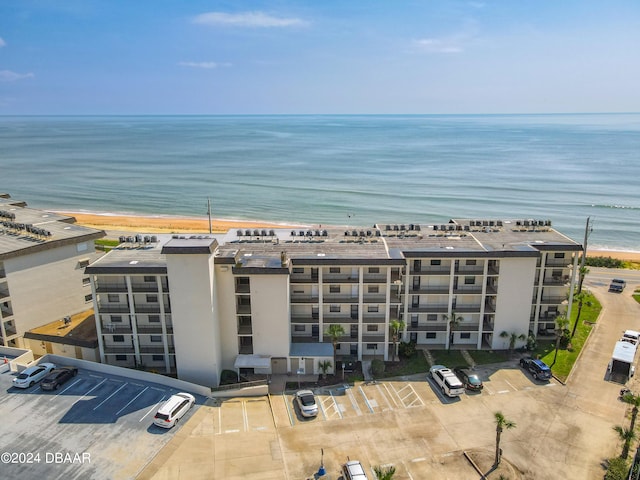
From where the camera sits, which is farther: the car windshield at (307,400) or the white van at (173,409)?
the car windshield at (307,400)

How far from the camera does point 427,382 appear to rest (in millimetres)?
45812

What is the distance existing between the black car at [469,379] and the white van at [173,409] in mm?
24721

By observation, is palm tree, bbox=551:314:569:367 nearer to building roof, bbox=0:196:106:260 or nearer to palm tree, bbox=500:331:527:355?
palm tree, bbox=500:331:527:355

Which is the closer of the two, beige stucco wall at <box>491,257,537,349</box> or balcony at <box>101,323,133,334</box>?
balcony at <box>101,323,133,334</box>

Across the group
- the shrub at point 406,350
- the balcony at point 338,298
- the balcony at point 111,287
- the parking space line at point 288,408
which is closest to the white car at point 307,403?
the parking space line at point 288,408

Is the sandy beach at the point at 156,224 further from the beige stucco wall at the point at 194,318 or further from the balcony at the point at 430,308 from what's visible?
the balcony at the point at 430,308

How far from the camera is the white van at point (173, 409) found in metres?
37.2

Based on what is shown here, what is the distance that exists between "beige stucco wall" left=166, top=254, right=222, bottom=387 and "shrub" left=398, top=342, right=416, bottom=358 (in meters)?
18.7

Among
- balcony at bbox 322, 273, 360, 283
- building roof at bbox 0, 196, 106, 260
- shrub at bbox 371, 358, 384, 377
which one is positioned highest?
building roof at bbox 0, 196, 106, 260

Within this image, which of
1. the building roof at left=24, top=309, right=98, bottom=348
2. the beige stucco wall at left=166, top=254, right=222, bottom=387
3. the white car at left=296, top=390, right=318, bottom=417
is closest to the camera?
the white car at left=296, top=390, right=318, bottom=417

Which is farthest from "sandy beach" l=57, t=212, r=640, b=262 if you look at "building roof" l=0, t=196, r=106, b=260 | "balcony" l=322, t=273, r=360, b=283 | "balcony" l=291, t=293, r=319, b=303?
"balcony" l=322, t=273, r=360, b=283

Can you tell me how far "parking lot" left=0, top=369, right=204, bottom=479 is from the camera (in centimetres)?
3297

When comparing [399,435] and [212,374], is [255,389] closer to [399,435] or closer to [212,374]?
[212,374]

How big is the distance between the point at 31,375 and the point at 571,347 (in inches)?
2119
